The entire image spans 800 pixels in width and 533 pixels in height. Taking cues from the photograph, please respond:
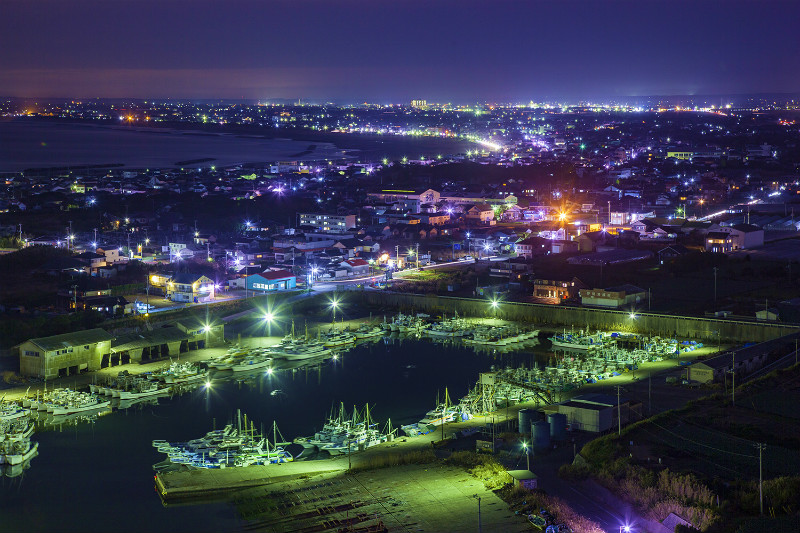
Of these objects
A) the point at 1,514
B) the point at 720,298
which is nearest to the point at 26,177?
the point at 720,298

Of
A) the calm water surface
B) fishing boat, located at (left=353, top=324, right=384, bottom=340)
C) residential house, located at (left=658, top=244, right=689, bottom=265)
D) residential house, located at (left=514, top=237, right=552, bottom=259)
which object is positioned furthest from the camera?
residential house, located at (left=514, top=237, right=552, bottom=259)

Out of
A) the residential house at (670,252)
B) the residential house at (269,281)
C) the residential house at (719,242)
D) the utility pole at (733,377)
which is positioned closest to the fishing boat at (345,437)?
the utility pole at (733,377)

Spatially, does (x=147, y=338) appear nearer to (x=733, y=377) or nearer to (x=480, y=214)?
(x=733, y=377)

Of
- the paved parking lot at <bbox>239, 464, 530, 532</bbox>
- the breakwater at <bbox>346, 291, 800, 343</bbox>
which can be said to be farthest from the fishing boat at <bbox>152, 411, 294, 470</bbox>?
the breakwater at <bbox>346, 291, 800, 343</bbox>

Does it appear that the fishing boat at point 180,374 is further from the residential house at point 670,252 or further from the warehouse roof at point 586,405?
the residential house at point 670,252

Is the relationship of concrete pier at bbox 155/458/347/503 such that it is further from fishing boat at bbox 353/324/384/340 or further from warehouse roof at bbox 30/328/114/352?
fishing boat at bbox 353/324/384/340

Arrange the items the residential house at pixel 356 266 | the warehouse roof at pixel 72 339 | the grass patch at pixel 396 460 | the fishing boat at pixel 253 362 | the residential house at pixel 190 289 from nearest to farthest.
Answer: the grass patch at pixel 396 460, the warehouse roof at pixel 72 339, the fishing boat at pixel 253 362, the residential house at pixel 190 289, the residential house at pixel 356 266
